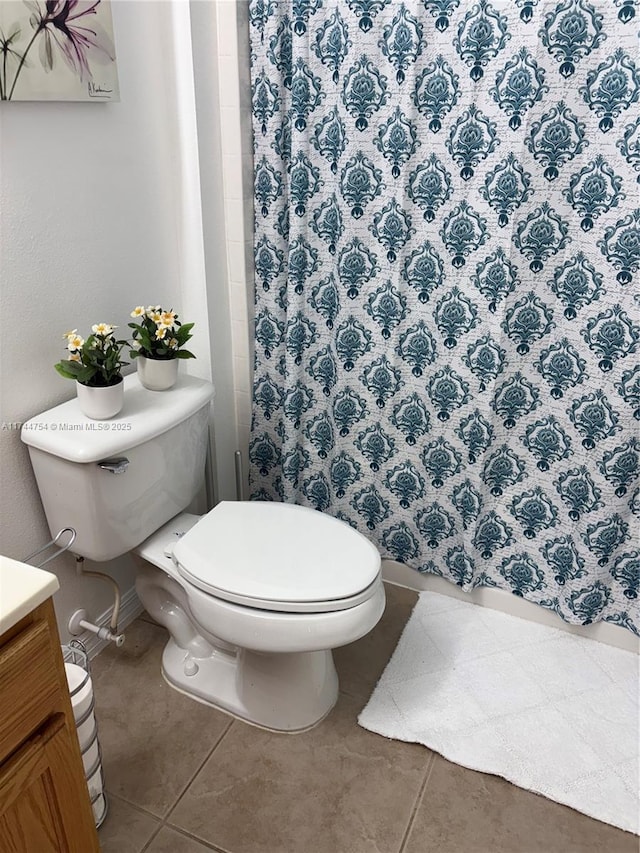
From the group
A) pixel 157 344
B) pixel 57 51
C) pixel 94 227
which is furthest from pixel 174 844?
pixel 57 51

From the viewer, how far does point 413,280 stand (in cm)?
173

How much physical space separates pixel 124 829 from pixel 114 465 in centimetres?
74

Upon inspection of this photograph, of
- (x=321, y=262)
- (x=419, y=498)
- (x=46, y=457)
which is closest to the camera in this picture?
(x=46, y=457)

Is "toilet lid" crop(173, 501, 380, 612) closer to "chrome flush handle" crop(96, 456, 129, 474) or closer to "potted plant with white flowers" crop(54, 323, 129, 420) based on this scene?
"chrome flush handle" crop(96, 456, 129, 474)

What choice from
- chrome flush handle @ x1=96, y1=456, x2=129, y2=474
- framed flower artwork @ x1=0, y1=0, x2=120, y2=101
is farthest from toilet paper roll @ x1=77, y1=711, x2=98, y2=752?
framed flower artwork @ x1=0, y1=0, x2=120, y2=101

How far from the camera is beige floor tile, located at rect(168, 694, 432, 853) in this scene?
1388mm

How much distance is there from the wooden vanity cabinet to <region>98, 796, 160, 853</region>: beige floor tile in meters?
0.38

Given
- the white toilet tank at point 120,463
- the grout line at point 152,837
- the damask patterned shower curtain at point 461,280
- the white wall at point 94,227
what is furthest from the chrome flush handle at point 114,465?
the grout line at point 152,837

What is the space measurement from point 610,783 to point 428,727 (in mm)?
400

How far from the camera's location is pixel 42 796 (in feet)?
3.17

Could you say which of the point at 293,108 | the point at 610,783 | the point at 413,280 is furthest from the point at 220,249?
the point at 610,783

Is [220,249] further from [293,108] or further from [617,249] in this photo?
[617,249]

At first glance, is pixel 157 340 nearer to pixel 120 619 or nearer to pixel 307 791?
pixel 120 619

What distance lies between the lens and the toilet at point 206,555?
54.5 inches
